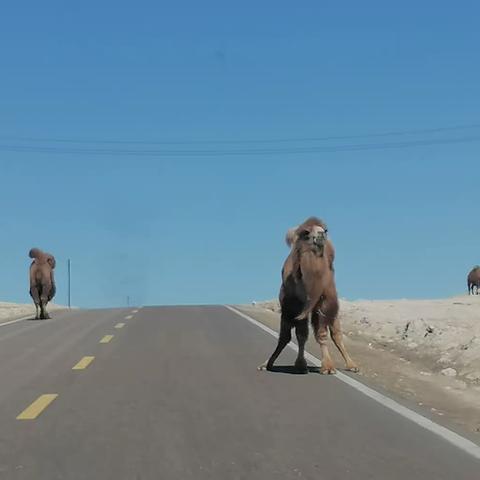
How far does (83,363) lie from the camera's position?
45.3ft

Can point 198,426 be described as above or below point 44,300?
above

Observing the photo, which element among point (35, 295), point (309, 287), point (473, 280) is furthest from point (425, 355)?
point (473, 280)

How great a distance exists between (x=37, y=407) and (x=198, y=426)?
230 centimetres

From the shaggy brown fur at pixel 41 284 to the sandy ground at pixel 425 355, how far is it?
7.47m

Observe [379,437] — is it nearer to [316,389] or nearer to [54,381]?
[316,389]

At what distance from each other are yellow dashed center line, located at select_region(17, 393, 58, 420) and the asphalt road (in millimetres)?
59

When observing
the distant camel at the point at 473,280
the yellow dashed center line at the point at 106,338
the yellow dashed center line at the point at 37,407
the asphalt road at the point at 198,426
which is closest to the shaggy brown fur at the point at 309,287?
the asphalt road at the point at 198,426

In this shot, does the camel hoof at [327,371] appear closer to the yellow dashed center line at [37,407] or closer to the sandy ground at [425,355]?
the sandy ground at [425,355]

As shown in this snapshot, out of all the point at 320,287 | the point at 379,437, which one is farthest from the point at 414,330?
Answer: the point at 379,437

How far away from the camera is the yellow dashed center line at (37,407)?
9.00 m

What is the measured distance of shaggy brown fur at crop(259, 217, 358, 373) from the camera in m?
11.8

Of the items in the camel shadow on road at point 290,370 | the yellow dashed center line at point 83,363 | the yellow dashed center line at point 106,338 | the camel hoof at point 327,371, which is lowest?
the yellow dashed center line at point 106,338

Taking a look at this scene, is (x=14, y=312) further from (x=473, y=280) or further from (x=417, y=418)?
(x=473, y=280)

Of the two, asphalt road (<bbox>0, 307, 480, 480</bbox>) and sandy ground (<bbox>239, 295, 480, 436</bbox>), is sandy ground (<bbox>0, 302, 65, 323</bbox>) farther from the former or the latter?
asphalt road (<bbox>0, 307, 480, 480</bbox>)
